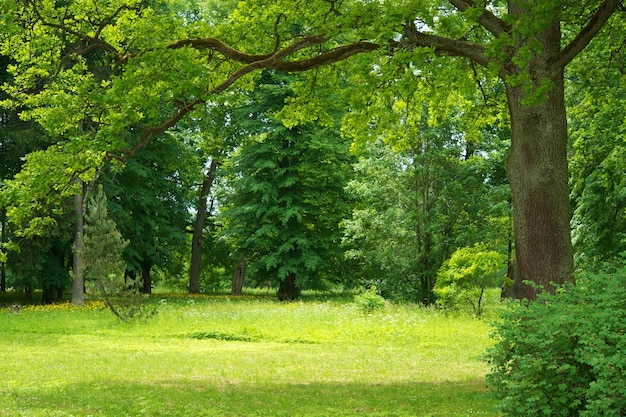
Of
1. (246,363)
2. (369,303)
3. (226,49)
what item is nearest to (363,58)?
(226,49)

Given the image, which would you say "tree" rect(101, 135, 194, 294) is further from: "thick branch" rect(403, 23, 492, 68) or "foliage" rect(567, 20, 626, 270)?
"thick branch" rect(403, 23, 492, 68)

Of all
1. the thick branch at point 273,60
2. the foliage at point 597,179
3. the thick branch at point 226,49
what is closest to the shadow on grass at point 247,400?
the thick branch at point 273,60

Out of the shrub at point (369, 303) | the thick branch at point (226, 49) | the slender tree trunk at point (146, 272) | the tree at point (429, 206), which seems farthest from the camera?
the slender tree trunk at point (146, 272)

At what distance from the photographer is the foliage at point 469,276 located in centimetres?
2098

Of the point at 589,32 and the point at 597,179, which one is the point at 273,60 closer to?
the point at 589,32

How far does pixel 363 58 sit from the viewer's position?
1066 cm

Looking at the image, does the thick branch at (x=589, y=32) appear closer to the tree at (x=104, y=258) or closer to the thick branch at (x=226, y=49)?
the thick branch at (x=226, y=49)

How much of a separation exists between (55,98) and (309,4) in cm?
459

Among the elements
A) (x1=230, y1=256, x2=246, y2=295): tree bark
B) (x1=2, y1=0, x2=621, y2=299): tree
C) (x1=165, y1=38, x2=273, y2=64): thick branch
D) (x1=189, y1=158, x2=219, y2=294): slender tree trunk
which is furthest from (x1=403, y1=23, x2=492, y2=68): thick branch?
(x1=230, y1=256, x2=246, y2=295): tree bark

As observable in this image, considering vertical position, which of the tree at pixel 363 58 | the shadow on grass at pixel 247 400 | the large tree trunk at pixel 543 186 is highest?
the tree at pixel 363 58

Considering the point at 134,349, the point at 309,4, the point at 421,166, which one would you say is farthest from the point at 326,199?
the point at 309,4

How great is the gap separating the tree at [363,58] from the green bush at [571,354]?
307cm

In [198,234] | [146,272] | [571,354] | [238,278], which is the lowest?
[571,354]

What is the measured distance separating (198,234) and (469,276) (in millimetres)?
22475
